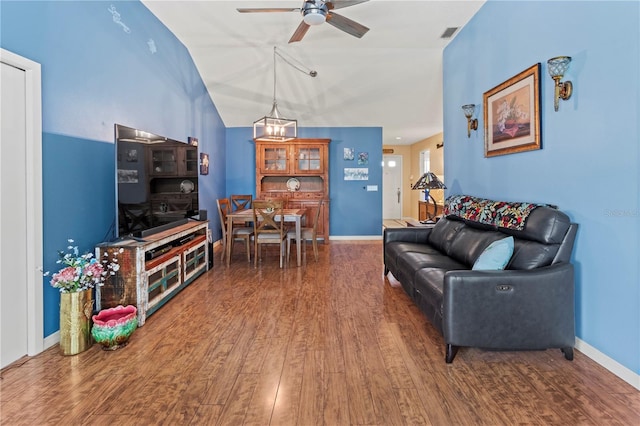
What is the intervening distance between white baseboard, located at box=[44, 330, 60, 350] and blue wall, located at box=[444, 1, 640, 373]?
3.59 m

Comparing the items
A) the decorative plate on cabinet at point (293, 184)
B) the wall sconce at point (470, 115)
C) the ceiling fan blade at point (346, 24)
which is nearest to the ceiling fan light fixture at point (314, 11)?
the ceiling fan blade at point (346, 24)

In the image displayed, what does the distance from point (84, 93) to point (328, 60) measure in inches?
131

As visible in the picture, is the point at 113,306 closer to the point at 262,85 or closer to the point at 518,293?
the point at 518,293

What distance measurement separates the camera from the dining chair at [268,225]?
4535mm

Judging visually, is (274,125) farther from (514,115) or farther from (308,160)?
(514,115)

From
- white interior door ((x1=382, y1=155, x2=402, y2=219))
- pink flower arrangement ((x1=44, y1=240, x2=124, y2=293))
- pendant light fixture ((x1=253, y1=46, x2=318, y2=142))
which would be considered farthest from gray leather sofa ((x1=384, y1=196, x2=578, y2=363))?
Result: white interior door ((x1=382, y1=155, x2=402, y2=219))

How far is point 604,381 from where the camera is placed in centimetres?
196

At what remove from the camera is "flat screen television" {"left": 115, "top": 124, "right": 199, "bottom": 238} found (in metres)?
2.83

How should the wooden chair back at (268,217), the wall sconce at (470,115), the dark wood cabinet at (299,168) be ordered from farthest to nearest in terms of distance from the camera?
the dark wood cabinet at (299,168)
the wooden chair back at (268,217)
the wall sconce at (470,115)

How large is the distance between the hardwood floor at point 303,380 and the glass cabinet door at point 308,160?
13.9 feet

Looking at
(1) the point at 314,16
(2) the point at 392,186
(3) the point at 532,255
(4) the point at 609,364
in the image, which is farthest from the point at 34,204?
(2) the point at 392,186

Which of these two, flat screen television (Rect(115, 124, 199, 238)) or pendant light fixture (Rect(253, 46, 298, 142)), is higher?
pendant light fixture (Rect(253, 46, 298, 142))

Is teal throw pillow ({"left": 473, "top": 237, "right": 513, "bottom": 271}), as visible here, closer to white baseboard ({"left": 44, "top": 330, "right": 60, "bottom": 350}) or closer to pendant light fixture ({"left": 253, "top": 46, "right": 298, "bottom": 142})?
white baseboard ({"left": 44, "top": 330, "right": 60, "bottom": 350})

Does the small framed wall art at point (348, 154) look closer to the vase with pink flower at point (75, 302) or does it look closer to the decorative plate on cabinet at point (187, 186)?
the decorative plate on cabinet at point (187, 186)
